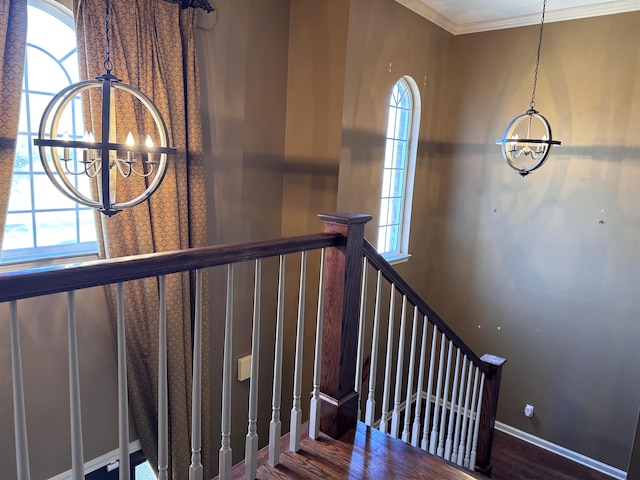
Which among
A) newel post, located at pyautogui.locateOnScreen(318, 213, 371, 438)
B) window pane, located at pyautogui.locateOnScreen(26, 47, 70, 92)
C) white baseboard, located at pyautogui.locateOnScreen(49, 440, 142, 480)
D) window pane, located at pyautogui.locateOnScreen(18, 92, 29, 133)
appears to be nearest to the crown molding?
window pane, located at pyautogui.locateOnScreen(26, 47, 70, 92)

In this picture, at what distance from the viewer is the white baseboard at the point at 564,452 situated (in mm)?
4086

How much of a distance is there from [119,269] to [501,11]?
4.21m

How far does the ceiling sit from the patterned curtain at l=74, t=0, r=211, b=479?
2.09 metres

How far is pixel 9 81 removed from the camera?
2.22 meters

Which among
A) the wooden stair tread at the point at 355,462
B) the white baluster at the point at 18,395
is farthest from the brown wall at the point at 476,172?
the white baluster at the point at 18,395

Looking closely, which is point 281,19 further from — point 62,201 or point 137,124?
point 62,201

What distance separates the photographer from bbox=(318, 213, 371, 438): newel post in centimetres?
192

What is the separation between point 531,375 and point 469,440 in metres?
1.69

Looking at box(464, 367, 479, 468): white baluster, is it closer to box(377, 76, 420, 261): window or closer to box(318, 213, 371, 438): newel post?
box(318, 213, 371, 438): newel post

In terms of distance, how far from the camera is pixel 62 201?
271 cm

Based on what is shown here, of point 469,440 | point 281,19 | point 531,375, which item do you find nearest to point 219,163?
point 281,19

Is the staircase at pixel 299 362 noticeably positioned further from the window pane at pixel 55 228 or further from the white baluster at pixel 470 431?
the window pane at pixel 55 228

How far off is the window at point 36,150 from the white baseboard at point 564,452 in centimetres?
429

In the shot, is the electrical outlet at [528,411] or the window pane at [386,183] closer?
the window pane at [386,183]
